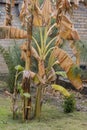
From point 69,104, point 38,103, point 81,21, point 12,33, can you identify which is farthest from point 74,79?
point 81,21

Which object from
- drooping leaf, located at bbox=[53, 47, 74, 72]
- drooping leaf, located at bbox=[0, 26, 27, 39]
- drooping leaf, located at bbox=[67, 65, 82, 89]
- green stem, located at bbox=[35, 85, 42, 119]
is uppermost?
drooping leaf, located at bbox=[0, 26, 27, 39]

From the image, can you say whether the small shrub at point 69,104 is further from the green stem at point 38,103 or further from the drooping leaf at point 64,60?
the drooping leaf at point 64,60

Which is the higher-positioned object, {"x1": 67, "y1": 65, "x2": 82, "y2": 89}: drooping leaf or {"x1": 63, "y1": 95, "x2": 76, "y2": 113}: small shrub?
{"x1": 67, "y1": 65, "x2": 82, "y2": 89}: drooping leaf

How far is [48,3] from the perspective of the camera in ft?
26.6

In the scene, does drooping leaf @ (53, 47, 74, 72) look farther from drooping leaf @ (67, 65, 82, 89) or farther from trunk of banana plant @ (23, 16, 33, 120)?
trunk of banana plant @ (23, 16, 33, 120)

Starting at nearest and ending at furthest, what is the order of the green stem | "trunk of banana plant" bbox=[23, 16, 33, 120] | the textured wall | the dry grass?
the dry grass → "trunk of banana plant" bbox=[23, 16, 33, 120] → the green stem → the textured wall

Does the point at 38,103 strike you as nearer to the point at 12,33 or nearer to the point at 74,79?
the point at 74,79

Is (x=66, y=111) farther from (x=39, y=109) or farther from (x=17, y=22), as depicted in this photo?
(x=17, y=22)

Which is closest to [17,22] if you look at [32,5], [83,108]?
[83,108]

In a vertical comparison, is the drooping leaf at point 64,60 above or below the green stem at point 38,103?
above

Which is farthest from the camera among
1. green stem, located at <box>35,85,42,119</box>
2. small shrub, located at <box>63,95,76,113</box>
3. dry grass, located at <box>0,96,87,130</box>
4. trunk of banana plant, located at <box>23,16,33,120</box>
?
small shrub, located at <box>63,95,76,113</box>

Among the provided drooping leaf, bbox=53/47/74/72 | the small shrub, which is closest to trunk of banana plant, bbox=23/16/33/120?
drooping leaf, bbox=53/47/74/72

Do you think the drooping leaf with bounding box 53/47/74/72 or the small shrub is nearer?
the drooping leaf with bounding box 53/47/74/72

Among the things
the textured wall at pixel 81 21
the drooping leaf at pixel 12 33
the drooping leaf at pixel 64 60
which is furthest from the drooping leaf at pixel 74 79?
the textured wall at pixel 81 21
